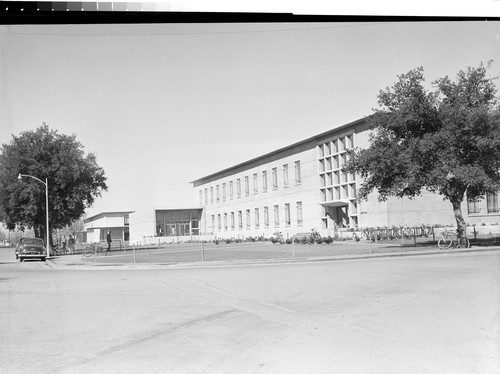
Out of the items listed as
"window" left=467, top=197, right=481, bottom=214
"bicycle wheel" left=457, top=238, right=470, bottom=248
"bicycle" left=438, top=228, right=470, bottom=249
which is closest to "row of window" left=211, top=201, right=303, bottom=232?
"window" left=467, top=197, right=481, bottom=214

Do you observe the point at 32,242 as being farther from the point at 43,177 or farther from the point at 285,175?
the point at 285,175

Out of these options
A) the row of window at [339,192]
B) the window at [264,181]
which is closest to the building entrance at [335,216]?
the row of window at [339,192]

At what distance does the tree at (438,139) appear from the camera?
26219mm

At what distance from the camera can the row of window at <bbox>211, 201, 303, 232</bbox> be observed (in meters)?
61.0

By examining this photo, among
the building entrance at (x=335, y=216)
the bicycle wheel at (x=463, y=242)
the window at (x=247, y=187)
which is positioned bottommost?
the bicycle wheel at (x=463, y=242)

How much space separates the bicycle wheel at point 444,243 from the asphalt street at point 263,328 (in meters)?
14.0

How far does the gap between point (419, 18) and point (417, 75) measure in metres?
22.6

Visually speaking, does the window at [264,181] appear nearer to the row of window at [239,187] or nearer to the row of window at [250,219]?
the row of window at [239,187]

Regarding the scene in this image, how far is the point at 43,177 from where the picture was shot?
4538 cm

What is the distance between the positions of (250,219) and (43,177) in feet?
99.9

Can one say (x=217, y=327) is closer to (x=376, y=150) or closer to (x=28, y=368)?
(x=28, y=368)

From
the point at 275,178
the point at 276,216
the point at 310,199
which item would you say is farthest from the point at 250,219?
the point at 310,199

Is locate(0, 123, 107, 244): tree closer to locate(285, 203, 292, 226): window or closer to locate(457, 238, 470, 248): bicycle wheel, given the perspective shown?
locate(285, 203, 292, 226): window

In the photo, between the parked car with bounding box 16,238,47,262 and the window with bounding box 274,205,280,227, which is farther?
the window with bounding box 274,205,280,227
